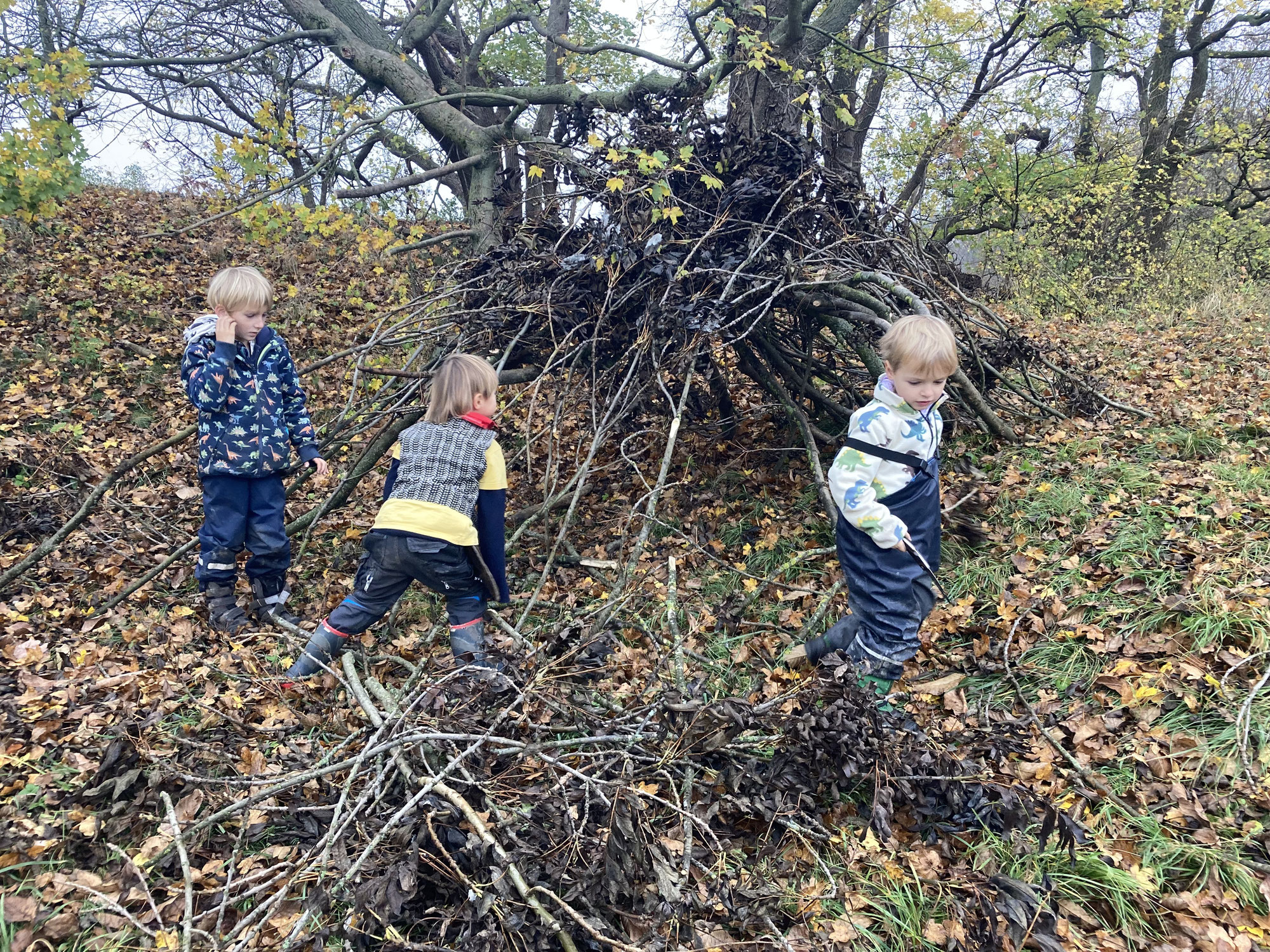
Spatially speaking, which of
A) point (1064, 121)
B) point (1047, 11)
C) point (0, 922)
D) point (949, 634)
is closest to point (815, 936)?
point (949, 634)

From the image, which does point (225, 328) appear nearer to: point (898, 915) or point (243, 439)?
point (243, 439)

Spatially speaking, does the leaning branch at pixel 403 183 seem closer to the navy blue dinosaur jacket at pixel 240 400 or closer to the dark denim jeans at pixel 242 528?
the navy blue dinosaur jacket at pixel 240 400

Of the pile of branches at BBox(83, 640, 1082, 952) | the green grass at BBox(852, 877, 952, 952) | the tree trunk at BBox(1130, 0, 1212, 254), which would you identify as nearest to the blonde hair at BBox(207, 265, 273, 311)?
the pile of branches at BBox(83, 640, 1082, 952)

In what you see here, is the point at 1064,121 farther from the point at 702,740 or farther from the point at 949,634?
the point at 702,740

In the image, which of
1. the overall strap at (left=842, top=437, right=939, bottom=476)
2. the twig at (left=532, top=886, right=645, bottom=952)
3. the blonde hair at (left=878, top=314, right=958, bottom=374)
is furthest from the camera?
the overall strap at (left=842, top=437, right=939, bottom=476)

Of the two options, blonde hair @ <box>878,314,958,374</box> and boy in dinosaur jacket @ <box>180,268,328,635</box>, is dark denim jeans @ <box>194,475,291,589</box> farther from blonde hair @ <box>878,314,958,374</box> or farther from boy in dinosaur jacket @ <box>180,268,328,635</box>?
blonde hair @ <box>878,314,958,374</box>

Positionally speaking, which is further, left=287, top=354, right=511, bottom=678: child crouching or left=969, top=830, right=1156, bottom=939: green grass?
left=287, top=354, right=511, bottom=678: child crouching

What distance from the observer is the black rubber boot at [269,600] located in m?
3.69

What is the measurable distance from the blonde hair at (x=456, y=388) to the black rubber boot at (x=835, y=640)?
5.85 feet

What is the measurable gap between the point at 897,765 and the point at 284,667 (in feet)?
8.74

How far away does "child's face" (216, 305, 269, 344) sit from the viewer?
335 centimetres

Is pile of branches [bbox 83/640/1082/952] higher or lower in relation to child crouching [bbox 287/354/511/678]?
lower

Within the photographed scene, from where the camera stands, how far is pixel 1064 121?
10.8m

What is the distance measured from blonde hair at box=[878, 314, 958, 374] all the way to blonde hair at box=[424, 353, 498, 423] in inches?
65.3
